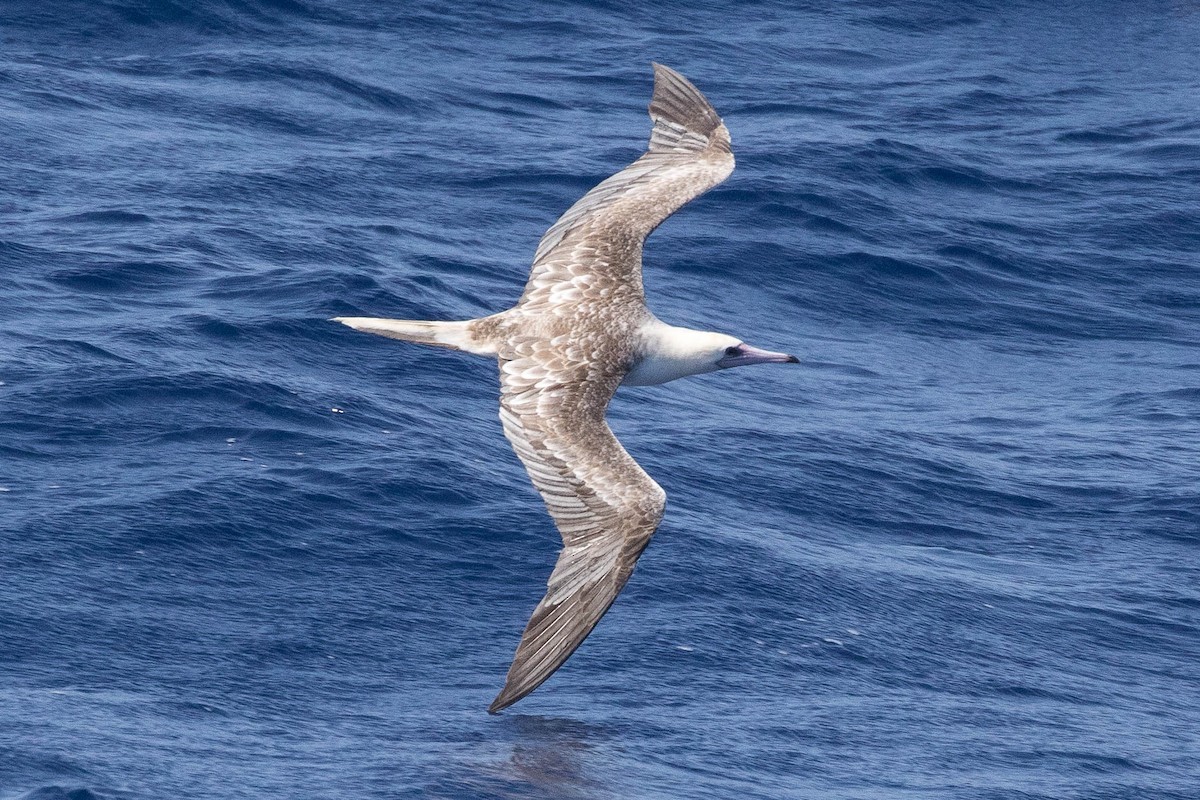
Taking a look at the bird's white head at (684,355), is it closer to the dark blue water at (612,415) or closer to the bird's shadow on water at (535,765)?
the dark blue water at (612,415)

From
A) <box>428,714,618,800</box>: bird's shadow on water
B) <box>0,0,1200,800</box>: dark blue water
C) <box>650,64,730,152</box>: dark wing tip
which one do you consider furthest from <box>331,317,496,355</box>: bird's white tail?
<box>650,64,730,152</box>: dark wing tip

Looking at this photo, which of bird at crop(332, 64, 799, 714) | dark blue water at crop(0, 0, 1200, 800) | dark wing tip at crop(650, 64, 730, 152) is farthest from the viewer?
dark wing tip at crop(650, 64, 730, 152)

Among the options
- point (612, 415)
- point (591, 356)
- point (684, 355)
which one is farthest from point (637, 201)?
point (612, 415)

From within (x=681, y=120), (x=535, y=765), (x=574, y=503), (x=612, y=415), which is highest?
(x=681, y=120)

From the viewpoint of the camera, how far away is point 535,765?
43.9 feet

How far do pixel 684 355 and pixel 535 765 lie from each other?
3.17m

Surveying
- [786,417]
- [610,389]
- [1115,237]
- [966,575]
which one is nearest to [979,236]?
[1115,237]

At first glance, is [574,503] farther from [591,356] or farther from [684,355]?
[684,355]

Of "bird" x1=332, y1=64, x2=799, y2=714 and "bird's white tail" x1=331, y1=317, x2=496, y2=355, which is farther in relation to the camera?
"bird's white tail" x1=331, y1=317, x2=496, y2=355

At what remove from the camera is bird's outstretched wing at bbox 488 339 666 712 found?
488 inches

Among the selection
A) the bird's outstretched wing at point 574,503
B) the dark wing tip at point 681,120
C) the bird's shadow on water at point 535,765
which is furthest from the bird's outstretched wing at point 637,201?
the bird's shadow on water at point 535,765

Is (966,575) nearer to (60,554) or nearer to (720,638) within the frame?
(720,638)

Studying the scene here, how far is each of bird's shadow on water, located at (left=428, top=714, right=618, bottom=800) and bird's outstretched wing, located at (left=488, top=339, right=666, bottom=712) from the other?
77 cm

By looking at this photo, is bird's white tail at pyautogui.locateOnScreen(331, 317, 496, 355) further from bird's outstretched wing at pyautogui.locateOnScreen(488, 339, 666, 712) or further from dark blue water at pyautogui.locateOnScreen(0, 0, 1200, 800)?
dark blue water at pyautogui.locateOnScreen(0, 0, 1200, 800)
